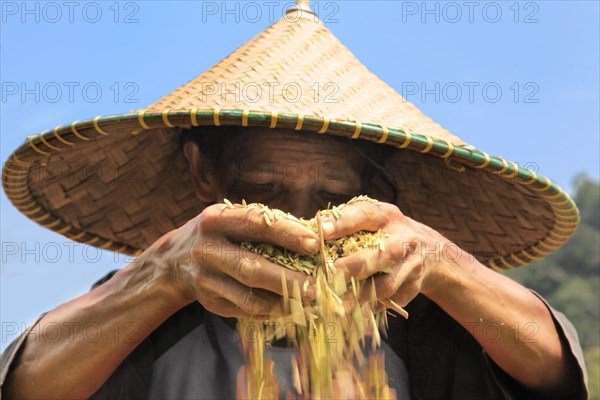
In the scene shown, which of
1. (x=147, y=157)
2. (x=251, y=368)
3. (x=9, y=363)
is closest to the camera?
(x=251, y=368)

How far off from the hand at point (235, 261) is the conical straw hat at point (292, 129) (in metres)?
0.29

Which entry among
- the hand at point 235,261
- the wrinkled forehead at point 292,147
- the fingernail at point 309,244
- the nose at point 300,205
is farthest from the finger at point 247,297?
the wrinkled forehead at point 292,147

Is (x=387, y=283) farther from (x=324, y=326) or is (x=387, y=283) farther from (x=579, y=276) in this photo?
(x=579, y=276)

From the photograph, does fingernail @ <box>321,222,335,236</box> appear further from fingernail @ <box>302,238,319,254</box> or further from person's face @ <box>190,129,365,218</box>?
person's face @ <box>190,129,365,218</box>

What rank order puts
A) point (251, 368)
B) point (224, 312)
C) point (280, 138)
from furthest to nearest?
point (280, 138)
point (251, 368)
point (224, 312)

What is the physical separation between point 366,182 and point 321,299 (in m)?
0.80

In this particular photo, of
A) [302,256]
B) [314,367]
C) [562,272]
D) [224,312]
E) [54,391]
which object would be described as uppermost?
[302,256]

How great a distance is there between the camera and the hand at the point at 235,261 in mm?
1951

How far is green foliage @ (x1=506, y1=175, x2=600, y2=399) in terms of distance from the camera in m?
16.2

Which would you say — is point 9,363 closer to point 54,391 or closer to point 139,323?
point 54,391

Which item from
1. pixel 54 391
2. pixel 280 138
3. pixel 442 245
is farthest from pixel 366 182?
pixel 54 391

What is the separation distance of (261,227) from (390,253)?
0.28m

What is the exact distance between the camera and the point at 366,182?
270cm

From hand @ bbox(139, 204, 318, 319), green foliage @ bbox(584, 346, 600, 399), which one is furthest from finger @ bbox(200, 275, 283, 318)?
green foliage @ bbox(584, 346, 600, 399)
